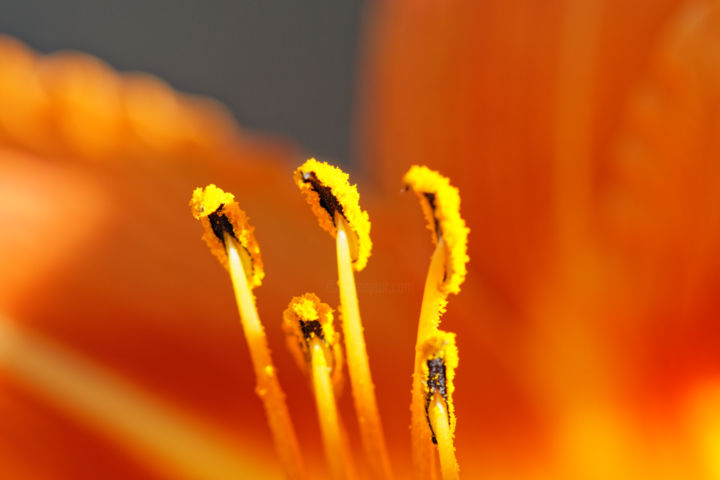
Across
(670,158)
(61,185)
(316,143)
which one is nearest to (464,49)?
(670,158)

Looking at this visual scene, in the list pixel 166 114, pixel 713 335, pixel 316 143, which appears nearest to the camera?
pixel 713 335

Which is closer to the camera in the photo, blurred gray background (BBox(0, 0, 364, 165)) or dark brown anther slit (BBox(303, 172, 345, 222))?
dark brown anther slit (BBox(303, 172, 345, 222))

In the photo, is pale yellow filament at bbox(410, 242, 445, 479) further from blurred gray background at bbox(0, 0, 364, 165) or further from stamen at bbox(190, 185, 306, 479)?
blurred gray background at bbox(0, 0, 364, 165)

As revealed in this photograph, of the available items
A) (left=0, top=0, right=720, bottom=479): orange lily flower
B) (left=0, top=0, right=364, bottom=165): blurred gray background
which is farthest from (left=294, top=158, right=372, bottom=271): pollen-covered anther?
(left=0, top=0, right=364, bottom=165): blurred gray background

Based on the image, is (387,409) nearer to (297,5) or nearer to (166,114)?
(166,114)

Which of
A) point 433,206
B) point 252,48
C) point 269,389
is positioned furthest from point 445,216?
point 252,48

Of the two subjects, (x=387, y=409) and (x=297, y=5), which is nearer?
(x=387, y=409)

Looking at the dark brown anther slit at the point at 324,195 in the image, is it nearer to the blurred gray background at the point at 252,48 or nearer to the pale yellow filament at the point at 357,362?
the pale yellow filament at the point at 357,362
